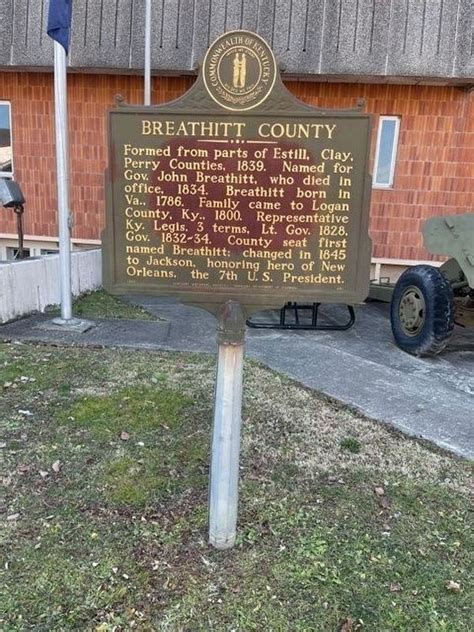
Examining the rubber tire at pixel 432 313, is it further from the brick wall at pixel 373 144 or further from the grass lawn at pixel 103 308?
the brick wall at pixel 373 144

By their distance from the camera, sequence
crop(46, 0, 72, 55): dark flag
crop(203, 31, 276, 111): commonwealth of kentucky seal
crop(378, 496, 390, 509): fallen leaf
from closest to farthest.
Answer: crop(203, 31, 276, 111): commonwealth of kentucky seal, crop(378, 496, 390, 509): fallen leaf, crop(46, 0, 72, 55): dark flag

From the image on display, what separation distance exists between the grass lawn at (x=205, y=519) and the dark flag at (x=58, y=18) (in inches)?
133

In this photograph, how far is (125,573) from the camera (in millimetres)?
2727

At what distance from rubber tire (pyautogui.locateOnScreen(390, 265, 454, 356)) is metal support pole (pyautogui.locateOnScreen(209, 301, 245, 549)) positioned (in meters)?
3.39

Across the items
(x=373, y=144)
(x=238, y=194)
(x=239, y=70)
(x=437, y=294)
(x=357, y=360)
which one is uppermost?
(x=373, y=144)

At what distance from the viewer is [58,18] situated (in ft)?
18.2

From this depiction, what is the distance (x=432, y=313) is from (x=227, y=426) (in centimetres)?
344

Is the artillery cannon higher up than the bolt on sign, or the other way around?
the bolt on sign

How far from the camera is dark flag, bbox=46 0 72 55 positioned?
553 cm

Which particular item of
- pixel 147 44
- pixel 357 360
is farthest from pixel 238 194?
pixel 147 44

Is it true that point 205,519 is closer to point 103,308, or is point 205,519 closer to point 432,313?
point 432,313

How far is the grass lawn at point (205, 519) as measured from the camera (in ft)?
8.36

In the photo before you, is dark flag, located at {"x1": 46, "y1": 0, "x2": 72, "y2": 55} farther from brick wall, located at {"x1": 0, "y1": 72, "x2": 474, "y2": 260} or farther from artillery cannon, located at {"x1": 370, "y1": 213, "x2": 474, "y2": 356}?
artillery cannon, located at {"x1": 370, "y1": 213, "x2": 474, "y2": 356}

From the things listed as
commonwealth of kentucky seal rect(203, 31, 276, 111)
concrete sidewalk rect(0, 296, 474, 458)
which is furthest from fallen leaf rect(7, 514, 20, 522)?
concrete sidewalk rect(0, 296, 474, 458)
